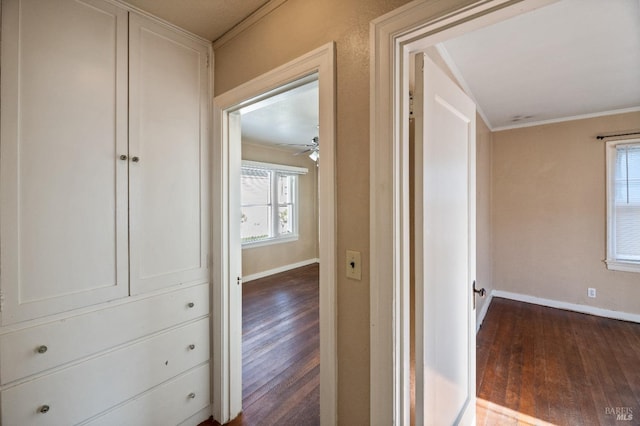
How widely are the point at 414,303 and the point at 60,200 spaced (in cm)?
160

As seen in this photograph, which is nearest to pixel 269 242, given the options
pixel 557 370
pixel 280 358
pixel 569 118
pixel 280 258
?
pixel 280 258

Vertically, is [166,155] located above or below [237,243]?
above

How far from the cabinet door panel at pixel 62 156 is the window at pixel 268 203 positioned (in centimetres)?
326

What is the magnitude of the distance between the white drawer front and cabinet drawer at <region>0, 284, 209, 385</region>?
0.34 m

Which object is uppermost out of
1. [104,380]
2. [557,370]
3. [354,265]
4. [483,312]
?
[354,265]

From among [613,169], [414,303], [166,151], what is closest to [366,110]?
[414,303]

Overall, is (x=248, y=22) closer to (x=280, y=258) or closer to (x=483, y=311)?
(x=483, y=311)

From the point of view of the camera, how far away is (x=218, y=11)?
1419 mm

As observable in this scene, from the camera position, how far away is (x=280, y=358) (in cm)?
242

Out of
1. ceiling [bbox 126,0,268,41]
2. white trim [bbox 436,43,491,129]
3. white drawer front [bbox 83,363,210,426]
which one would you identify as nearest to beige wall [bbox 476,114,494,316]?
white trim [bbox 436,43,491,129]

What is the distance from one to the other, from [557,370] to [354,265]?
2.46 meters

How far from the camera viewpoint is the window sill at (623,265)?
3.11 metres

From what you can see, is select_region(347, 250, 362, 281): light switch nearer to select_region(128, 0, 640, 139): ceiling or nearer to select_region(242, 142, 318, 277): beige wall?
select_region(128, 0, 640, 139): ceiling

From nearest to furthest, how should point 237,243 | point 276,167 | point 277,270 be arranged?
point 237,243 < point 276,167 < point 277,270
